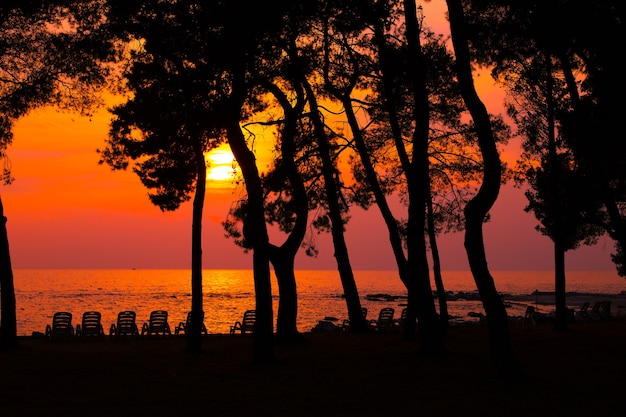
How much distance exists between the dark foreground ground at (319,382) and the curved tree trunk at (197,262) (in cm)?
59

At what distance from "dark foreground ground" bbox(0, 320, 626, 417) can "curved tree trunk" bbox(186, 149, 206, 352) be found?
592 mm

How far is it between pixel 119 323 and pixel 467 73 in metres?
18.2

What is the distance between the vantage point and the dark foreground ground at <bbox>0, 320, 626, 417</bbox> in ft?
36.8

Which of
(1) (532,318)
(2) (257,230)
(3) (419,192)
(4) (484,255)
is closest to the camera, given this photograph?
(4) (484,255)

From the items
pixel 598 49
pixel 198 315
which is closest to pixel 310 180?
pixel 198 315

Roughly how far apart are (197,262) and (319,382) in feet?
23.4

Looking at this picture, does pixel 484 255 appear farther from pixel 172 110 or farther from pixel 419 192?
pixel 172 110

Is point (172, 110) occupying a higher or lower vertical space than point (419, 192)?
higher

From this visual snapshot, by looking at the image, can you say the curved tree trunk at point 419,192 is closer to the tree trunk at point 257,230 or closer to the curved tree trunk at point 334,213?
the tree trunk at point 257,230

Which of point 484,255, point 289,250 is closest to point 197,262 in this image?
point 289,250

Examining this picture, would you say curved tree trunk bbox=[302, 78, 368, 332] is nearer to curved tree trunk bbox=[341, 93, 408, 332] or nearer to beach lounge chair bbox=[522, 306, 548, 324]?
curved tree trunk bbox=[341, 93, 408, 332]

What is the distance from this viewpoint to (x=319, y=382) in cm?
1414

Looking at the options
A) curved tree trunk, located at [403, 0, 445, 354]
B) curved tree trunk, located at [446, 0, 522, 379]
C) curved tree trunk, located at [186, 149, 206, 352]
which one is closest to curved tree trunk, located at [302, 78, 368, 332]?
curved tree trunk, located at [186, 149, 206, 352]

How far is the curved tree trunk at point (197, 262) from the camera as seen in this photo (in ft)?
65.8
